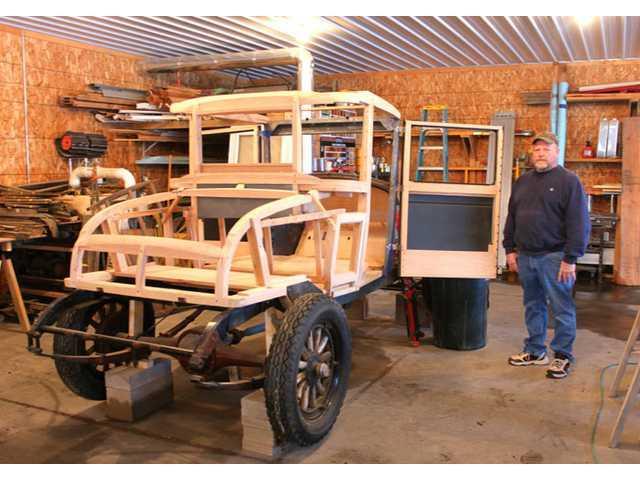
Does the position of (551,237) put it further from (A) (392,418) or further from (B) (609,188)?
(B) (609,188)

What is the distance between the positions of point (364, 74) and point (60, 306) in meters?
7.57

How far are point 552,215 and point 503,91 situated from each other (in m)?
5.56

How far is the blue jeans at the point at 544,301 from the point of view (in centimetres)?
436

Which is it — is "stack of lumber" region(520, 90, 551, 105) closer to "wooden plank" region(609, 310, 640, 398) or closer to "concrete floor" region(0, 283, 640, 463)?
"concrete floor" region(0, 283, 640, 463)

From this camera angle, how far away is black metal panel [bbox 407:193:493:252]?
4.56 meters

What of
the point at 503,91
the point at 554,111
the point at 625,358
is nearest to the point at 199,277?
the point at 625,358

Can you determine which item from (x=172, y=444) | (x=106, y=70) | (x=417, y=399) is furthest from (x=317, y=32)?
(x=172, y=444)

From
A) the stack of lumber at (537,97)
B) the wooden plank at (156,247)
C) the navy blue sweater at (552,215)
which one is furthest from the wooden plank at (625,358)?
the stack of lumber at (537,97)

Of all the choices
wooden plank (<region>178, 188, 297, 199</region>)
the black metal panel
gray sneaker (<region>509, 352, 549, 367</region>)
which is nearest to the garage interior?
gray sneaker (<region>509, 352, 549, 367</region>)

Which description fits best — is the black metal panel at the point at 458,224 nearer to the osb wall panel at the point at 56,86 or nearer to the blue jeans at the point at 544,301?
the blue jeans at the point at 544,301

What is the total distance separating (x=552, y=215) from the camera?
4.29 m

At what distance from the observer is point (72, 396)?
4.10 metres

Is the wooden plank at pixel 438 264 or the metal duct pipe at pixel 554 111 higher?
the metal duct pipe at pixel 554 111

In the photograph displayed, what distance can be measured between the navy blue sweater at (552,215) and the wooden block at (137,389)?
8.54ft
